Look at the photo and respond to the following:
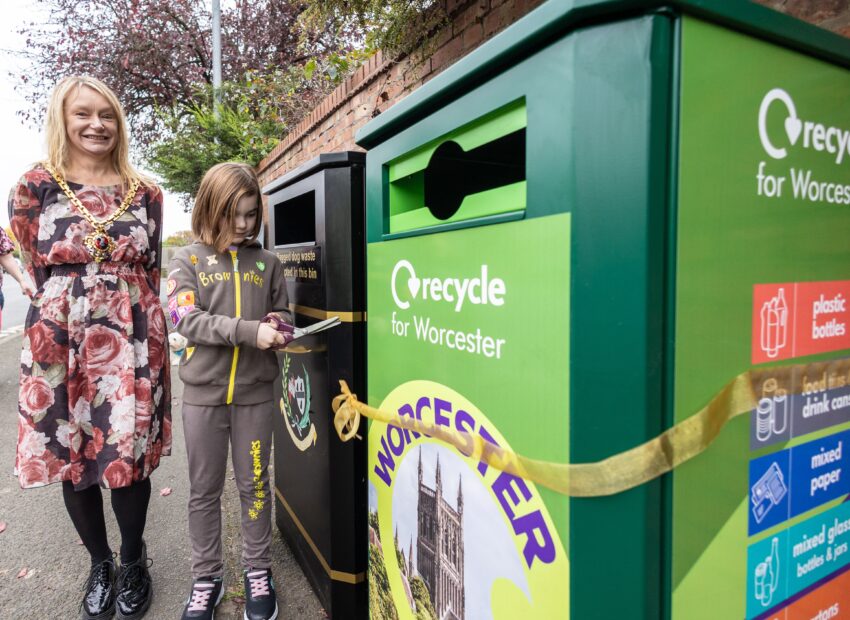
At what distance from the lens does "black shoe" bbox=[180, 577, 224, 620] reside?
6.07ft

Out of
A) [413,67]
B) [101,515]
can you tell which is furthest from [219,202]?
[413,67]

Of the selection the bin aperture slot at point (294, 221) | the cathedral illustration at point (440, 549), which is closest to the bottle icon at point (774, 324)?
the cathedral illustration at point (440, 549)

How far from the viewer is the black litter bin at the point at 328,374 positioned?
1.65m

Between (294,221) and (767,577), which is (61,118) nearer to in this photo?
(294,221)

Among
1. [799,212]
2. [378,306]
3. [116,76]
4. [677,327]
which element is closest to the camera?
[677,327]

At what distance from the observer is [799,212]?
0.75 meters

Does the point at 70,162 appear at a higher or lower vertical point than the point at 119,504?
higher

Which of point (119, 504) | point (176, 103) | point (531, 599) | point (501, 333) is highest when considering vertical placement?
point (176, 103)

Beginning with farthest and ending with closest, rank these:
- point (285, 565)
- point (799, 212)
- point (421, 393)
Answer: point (285, 565) → point (421, 393) → point (799, 212)

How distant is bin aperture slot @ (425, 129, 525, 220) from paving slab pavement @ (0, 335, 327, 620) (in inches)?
60.4

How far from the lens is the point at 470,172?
1451mm

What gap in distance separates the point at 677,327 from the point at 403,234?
1.95 ft

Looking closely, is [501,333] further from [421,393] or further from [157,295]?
[157,295]

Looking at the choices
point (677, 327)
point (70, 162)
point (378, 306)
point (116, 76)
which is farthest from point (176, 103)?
point (677, 327)
